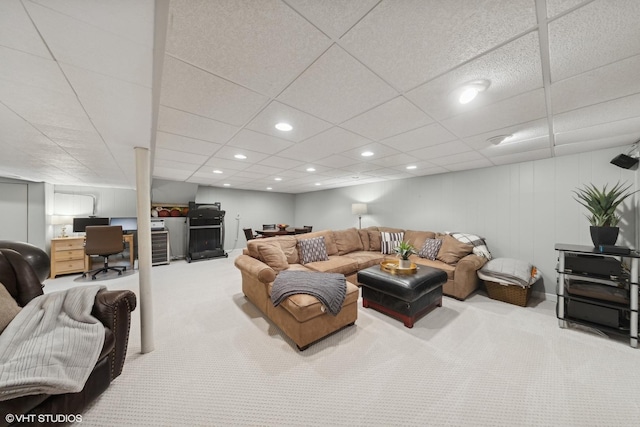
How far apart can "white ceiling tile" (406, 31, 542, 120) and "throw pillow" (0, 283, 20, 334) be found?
3096 mm

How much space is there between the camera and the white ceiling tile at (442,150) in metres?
2.61

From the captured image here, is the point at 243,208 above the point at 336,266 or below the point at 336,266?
above

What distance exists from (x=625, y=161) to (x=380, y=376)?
151 inches

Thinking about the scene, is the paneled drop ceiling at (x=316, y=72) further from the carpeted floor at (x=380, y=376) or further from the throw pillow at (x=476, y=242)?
the carpeted floor at (x=380, y=376)

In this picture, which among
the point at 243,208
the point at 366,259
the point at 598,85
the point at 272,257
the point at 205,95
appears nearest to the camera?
the point at 598,85

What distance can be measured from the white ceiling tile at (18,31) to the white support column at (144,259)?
3.71 feet

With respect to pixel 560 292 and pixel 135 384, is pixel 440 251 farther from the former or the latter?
pixel 135 384

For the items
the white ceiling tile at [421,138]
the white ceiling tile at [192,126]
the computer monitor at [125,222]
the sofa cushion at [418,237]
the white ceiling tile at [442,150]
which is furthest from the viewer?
the computer monitor at [125,222]

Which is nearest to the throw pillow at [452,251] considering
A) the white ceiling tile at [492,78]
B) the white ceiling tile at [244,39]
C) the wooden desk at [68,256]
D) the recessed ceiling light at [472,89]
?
the white ceiling tile at [492,78]

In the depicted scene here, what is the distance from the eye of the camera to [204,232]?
5.87m

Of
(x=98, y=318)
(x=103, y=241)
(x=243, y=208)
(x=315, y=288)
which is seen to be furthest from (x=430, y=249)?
(x=103, y=241)

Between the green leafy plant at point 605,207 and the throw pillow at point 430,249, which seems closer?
the green leafy plant at point 605,207

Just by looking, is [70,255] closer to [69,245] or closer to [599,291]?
[69,245]

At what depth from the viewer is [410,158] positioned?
3203 mm
